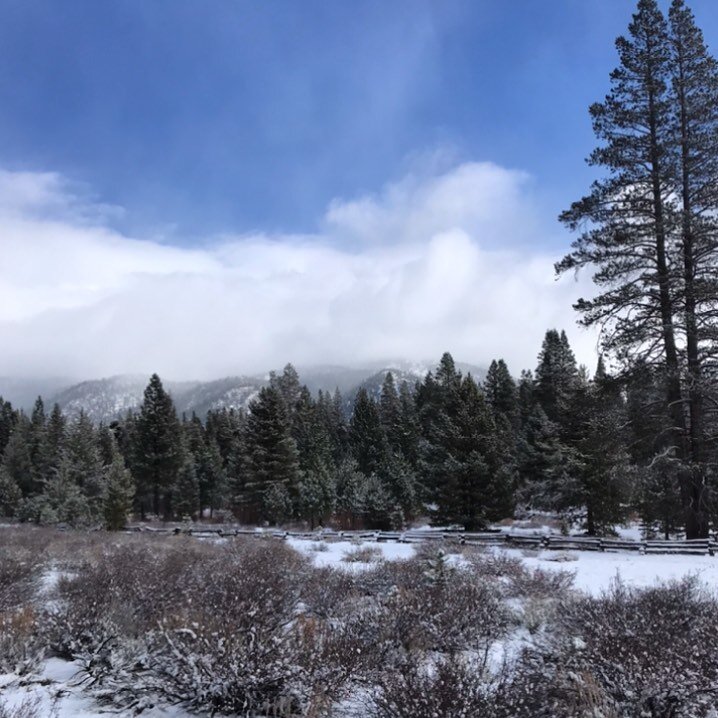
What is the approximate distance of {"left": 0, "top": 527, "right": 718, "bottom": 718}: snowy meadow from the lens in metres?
4.59

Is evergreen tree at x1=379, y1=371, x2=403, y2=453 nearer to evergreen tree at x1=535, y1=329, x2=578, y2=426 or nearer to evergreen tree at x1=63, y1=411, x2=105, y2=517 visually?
evergreen tree at x1=535, y1=329, x2=578, y2=426

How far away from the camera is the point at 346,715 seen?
470 cm

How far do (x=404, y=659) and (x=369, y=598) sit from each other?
373cm

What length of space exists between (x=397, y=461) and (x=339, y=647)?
37408 millimetres

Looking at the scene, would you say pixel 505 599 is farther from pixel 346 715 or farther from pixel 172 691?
pixel 172 691

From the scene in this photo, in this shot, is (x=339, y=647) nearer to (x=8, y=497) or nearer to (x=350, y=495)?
(x=350, y=495)

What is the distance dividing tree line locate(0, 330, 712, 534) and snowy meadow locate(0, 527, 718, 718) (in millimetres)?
8622

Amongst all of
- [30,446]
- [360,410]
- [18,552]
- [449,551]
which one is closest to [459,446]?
Result: [449,551]

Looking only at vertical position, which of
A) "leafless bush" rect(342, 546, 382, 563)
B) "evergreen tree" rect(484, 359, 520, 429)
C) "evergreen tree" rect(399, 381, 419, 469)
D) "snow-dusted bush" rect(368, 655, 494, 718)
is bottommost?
"leafless bush" rect(342, 546, 382, 563)

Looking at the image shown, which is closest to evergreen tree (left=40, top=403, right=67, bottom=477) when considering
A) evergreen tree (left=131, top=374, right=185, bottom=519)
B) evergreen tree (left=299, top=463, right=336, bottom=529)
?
evergreen tree (left=131, top=374, right=185, bottom=519)

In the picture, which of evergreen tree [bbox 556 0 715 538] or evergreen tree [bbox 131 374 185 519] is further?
evergreen tree [bbox 131 374 185 519]

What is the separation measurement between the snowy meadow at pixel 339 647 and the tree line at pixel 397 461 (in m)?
8.62

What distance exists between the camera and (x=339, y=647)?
552 cm

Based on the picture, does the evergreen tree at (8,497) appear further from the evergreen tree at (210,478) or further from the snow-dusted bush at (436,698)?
the snow-dusted bush at (436,698)
